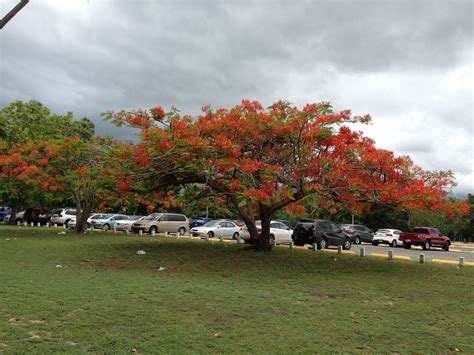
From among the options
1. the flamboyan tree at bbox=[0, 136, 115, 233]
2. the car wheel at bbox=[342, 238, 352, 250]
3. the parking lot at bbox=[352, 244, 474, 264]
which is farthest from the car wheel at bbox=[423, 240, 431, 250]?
the flamboyan tree at bbox=[0, 136, 115, 233]

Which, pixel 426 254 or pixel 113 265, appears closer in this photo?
pixel 113 265

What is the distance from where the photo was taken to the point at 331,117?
12.4 metres

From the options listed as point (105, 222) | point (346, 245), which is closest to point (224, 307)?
point (346, 245)

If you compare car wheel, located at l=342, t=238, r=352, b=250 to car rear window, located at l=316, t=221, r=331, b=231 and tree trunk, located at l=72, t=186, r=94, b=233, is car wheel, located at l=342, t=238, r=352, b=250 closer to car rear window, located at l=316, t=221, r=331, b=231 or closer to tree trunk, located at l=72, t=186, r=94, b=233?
car rear window, located at l=316, t=221, r=331, b=231

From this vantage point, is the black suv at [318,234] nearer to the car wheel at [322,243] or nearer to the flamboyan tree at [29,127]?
the car wheel at [322,243]

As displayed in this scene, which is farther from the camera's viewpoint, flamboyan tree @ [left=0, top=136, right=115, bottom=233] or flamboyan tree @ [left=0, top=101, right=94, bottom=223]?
flamboyan tree @ [left=0, top=101, right=94, bottom=223]

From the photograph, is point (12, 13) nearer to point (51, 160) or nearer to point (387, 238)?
point (51, 160)

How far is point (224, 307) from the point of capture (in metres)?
7.34

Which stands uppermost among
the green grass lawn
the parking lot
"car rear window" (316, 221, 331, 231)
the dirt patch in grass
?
"car rear window" (316, 221, 331, 231)

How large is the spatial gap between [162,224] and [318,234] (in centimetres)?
1142

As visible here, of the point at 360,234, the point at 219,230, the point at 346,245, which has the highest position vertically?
the point at 360,234

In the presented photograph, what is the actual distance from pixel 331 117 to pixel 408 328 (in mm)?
7150

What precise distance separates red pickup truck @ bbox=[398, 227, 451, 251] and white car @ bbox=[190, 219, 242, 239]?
11595 millimetres

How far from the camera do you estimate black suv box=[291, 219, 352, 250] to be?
21.7m
